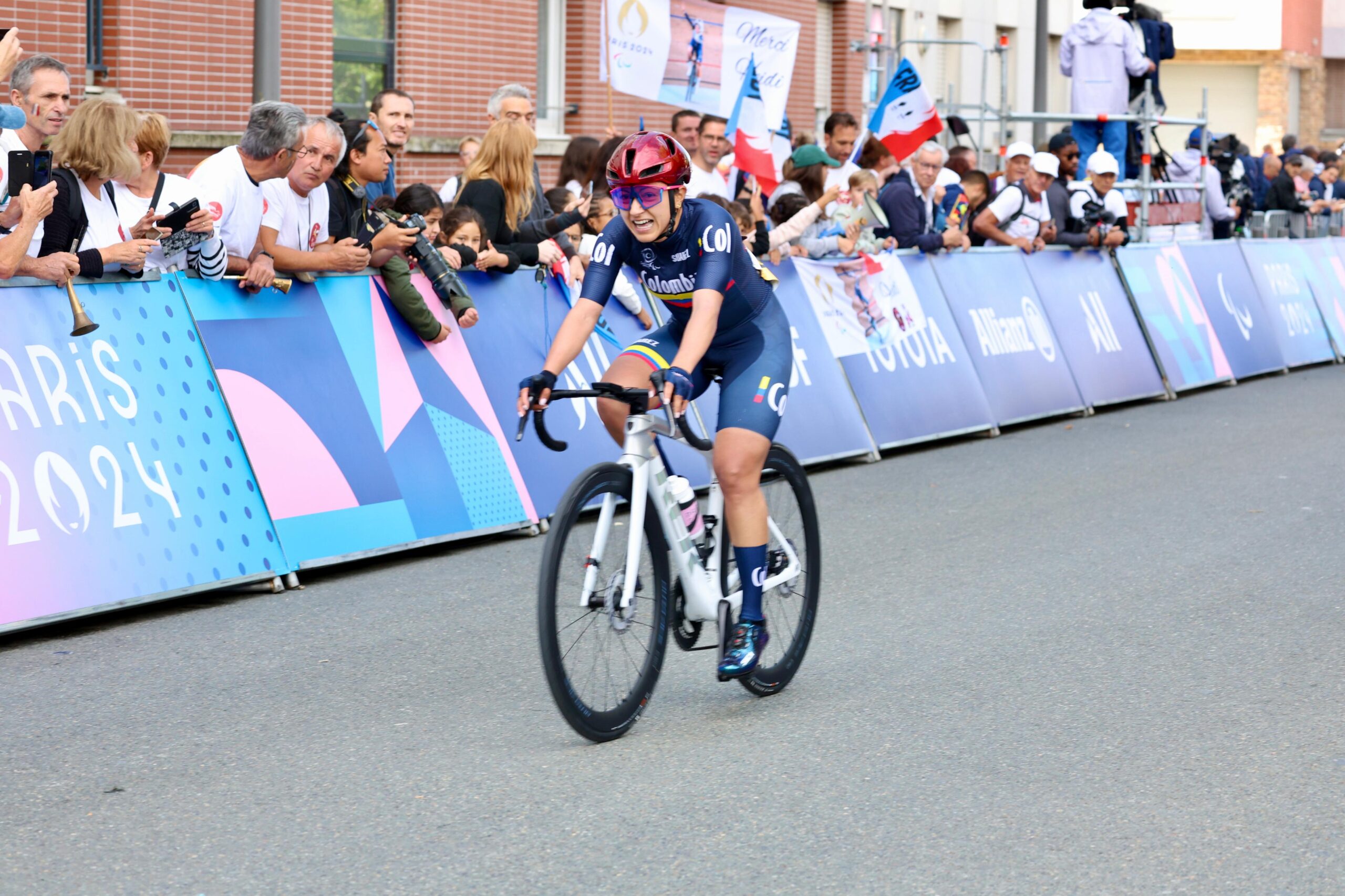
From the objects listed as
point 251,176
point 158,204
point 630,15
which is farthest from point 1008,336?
point 158,204

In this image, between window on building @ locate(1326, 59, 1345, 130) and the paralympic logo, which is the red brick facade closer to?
the paralympic logo

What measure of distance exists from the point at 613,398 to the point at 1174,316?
39.9ft

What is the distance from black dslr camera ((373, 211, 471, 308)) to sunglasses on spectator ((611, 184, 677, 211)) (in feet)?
11.0

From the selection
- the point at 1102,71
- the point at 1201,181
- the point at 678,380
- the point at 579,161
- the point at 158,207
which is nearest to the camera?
the point at 678,380

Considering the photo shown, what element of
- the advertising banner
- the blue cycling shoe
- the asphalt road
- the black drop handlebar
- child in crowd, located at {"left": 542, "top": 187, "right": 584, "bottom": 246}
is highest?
the advertising banner

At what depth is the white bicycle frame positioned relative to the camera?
5.47 metres

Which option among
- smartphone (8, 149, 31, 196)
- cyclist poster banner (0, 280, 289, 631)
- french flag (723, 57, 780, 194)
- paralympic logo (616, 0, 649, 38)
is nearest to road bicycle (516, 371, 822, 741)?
cyclist poster banner (0, 280, 289, 631)

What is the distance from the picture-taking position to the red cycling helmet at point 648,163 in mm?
5641

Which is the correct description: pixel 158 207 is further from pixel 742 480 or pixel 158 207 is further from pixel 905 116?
pixel 905 116

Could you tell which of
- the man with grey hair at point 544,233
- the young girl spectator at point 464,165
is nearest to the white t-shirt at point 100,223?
the man with grey hair at point 544,233

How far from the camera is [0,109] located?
705 centimetres

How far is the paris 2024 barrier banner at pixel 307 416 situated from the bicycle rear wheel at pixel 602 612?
2526mm

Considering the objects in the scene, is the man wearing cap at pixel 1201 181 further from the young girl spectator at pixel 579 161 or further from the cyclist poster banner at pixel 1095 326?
the young girl spectator at pixel 579 161

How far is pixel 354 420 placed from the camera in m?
8.49
